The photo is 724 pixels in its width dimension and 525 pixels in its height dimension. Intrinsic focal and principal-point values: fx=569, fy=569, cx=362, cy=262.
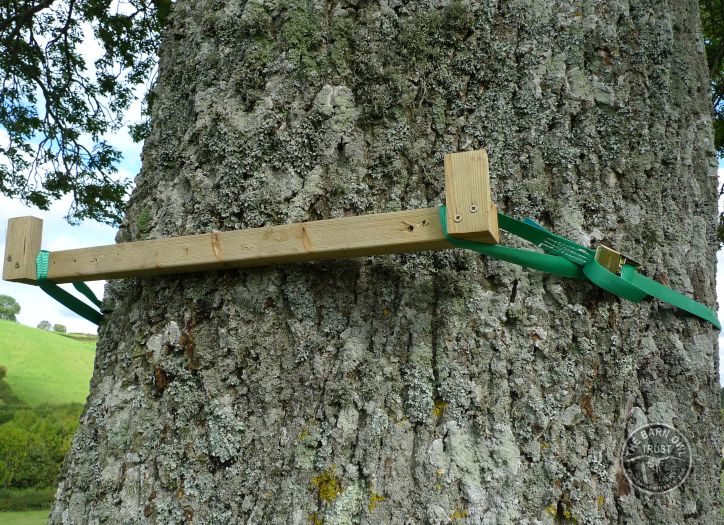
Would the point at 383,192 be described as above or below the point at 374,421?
above

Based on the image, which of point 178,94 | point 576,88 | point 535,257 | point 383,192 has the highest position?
point 178,94

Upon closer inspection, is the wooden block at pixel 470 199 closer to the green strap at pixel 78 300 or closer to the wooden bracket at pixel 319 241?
the wooden bracket at pixel 319 241

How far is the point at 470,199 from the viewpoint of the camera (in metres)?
1.04

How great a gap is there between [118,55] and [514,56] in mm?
5655

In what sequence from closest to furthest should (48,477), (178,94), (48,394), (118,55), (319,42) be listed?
1. (319,42)
2. (178,94)
3. (118,55)
4. (48,477)
5. (48,394)

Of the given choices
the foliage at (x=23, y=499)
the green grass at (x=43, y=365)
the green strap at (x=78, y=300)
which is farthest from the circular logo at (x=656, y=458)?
the green grass at (x=43, y=365)

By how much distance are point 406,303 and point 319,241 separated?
22 centimetres

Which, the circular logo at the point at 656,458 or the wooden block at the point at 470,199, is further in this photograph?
the circular logo at the point at 656,458

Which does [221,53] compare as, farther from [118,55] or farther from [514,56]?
[118,55]

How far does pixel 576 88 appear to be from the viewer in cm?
130

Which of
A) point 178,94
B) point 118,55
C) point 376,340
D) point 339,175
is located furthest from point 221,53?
point 118,55

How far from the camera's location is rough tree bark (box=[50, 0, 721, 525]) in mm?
1087

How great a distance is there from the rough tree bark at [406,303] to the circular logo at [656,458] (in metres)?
0.02

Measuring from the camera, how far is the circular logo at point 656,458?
1.17 metres
